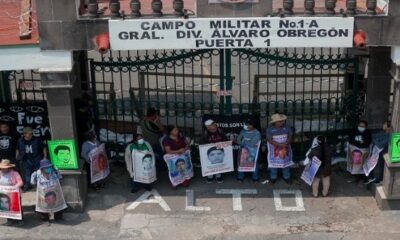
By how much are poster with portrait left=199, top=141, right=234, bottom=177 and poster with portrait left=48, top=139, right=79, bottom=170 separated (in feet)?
8.24

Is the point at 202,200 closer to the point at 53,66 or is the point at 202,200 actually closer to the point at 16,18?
the point at 53,66

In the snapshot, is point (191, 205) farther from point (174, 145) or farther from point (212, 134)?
point (212, 134)

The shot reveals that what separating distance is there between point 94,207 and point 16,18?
3.76 meters

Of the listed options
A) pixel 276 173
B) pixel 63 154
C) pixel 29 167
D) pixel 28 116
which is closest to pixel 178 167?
pixel 276 173

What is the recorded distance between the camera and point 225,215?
11844mm

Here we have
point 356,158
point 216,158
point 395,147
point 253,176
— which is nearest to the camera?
point 395,147

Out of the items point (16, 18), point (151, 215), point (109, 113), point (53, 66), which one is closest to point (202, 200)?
point (151, 215)

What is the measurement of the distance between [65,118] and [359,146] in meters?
5.57

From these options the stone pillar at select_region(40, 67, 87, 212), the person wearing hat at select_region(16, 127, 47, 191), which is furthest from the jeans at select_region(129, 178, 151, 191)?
the person wearing hat at select_region(16, 127, 47, 191)

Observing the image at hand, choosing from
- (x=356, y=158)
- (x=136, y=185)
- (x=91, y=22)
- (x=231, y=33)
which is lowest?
(x=136, y=185)

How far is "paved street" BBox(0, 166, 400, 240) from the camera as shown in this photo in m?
11.3

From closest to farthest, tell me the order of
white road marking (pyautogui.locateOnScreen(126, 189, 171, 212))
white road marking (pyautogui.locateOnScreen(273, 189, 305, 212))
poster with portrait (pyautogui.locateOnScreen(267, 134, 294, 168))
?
1. white road marking (pyautogui.locateOnScreen(273, 189, 305, 212))
2. white road marking (pyautogui.locateOnScreen(126, 189, 171, 212))
3. poster with portrait (pyautogui.locateOnScreen(267, 134, 294, 168))

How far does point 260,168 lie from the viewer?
13.4 meters

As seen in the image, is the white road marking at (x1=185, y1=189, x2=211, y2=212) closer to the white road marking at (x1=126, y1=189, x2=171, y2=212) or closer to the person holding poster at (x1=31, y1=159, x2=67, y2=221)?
the white road marking at (x1=126, y1=189, x2=171, y2=212)
